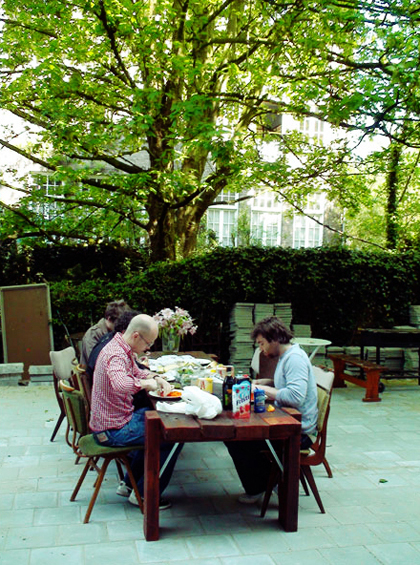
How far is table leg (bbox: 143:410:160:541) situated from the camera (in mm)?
3650

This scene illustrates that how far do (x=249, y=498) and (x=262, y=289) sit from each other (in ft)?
18.2

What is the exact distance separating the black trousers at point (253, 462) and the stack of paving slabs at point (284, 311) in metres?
5.40

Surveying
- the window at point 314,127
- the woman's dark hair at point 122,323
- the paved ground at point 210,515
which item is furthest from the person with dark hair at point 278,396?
the window at point 314,127

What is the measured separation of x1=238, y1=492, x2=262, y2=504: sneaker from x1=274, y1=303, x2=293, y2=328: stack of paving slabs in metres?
5.40

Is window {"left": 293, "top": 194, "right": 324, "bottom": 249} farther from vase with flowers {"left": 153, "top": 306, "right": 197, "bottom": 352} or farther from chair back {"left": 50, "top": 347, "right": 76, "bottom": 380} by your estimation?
chair back {"left": 50, "top": 347, "right": 76, "bottom": 380}

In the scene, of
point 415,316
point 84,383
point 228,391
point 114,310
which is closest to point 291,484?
point 228,391

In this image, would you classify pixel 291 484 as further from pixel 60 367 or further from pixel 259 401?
pixel 60 367

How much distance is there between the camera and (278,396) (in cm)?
421

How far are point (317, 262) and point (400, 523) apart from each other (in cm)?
627

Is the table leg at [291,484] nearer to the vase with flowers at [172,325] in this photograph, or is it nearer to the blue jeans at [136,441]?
the blue jeans at [136,441]

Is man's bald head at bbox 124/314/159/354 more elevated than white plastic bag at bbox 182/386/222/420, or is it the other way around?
man's bald head at bbox 124/314/159/354

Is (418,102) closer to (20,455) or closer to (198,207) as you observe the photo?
(198,207)

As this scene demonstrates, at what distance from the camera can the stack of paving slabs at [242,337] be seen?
9.43 meters

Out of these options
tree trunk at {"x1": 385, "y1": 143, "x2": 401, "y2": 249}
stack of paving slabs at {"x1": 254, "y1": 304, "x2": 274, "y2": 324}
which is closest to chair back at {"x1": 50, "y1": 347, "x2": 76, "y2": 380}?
stack of paving slabs at {"x1": 254, "y1": 304, "x2": 274, "y2": 324}
